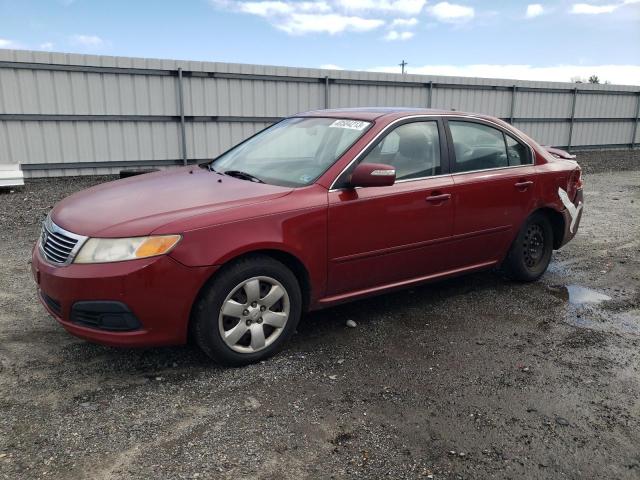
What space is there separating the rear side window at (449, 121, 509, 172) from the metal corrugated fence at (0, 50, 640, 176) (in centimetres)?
884

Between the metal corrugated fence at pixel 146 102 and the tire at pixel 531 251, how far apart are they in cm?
911

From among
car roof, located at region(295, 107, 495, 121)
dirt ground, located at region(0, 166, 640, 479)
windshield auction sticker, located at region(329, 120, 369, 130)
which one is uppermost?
car roof, located at region(295, 107, 495, 121)

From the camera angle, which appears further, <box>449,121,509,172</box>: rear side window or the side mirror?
<box>449,121,509,172</box>: rear side window

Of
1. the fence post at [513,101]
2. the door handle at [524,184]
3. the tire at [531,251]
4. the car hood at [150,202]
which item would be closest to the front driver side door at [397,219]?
the car hood at [150,202]

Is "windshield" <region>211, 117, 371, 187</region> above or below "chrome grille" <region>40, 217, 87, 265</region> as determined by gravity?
above

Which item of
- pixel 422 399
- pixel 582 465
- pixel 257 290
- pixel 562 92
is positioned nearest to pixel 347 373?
pixel 422 399

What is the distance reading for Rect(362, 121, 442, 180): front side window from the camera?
4086mm

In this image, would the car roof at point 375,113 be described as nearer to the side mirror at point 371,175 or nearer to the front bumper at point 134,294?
the side mirror at point 371,175

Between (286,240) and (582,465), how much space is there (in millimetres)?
2002

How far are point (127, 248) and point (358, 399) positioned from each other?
156cm

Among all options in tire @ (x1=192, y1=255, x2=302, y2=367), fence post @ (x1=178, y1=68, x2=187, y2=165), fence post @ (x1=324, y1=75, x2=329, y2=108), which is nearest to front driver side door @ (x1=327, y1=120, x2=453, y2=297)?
tire @ (x1=192, y1=255, x2=302, y2=367)

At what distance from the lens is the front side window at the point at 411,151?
4.09 m

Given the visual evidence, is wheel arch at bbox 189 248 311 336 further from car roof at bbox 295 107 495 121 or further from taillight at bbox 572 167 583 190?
taillight at bbox 572 167 583 190

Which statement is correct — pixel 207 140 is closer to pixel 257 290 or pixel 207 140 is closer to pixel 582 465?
pixel 257 290
